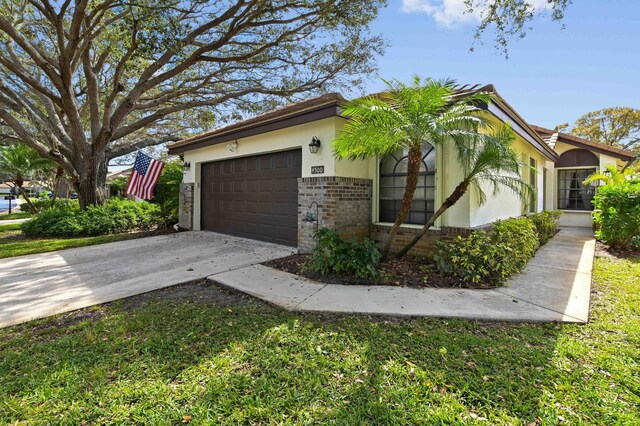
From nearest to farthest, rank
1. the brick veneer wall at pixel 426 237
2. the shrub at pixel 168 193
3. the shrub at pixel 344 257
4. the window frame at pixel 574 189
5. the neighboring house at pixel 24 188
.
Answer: the shrub at pixel 344 257
the brick veneer wall at pixel 426 237
the shrub at pixel 168 193
the window frame at pixel 574 189
the neighboring house at pixel 24 188

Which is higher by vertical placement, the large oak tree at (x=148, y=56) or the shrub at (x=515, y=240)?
the large oak tree at (x=148, y=56)

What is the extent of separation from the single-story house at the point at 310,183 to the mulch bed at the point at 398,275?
670 mm

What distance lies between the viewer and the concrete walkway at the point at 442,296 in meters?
3.73

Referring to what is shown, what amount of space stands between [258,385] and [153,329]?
167cm

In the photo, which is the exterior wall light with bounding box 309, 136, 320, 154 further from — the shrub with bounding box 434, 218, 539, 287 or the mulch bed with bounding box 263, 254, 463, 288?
the shrub with bounding box 434, 218, 539, 287

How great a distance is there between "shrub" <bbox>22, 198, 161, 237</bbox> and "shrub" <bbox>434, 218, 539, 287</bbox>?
10.8 meters

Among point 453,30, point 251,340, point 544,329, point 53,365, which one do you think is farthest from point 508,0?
point 53,365

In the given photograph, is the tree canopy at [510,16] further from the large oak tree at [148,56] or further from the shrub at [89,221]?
the shrub at [89,221]

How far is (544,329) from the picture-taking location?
3.35 meters

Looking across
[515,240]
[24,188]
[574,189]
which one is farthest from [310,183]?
[24,188]

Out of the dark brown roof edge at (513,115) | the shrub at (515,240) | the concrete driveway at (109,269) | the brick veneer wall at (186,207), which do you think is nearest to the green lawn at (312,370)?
the concrete driveway at (109,269)

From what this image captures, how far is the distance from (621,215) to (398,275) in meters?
6.21

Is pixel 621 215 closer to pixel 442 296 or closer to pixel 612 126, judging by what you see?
pixel 442 296

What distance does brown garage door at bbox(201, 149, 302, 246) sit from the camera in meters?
7.61
